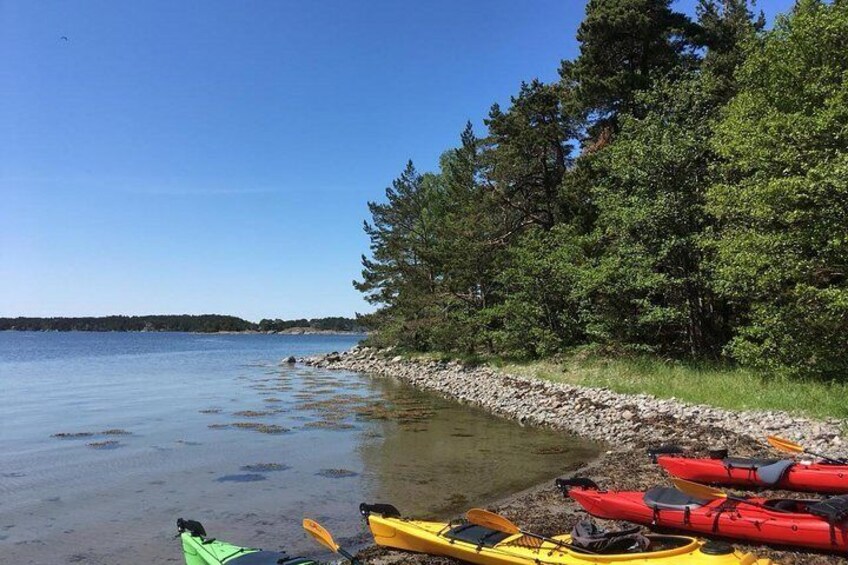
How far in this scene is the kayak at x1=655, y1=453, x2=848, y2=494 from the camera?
813 centimetres

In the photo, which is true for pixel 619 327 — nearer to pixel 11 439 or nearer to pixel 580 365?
pixel 580 365

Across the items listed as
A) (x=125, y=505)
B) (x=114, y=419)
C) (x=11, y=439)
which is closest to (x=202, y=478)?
(x=125, y=505)

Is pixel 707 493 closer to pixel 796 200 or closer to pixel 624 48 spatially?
pixel 796 200

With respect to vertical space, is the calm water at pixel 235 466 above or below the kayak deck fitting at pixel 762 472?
below

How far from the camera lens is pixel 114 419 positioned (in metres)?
20.5

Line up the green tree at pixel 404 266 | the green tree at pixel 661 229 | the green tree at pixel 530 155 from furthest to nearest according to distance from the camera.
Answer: the green tree at pixel 404 266
the green tree at pixel 530 155
the green tree at pixel 661 229

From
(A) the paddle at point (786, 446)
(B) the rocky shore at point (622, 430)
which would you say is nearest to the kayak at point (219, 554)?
(B) the rocky shore at point (622, 430)

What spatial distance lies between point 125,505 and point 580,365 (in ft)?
58.6

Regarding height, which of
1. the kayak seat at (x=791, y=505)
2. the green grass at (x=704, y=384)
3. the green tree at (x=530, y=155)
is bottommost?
the kayak seat at (x=791, y=505)

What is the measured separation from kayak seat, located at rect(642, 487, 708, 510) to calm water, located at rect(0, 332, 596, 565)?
3624 mm

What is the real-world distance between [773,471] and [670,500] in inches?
105

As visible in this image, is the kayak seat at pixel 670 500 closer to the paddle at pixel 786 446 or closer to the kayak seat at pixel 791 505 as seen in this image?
the kayak seat at pixel 791 505

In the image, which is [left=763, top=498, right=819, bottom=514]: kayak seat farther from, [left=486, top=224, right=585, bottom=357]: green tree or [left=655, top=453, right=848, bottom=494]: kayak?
[left=486, top=224, right=585, bottom=357]: green tree

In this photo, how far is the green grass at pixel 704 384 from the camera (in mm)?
12266
